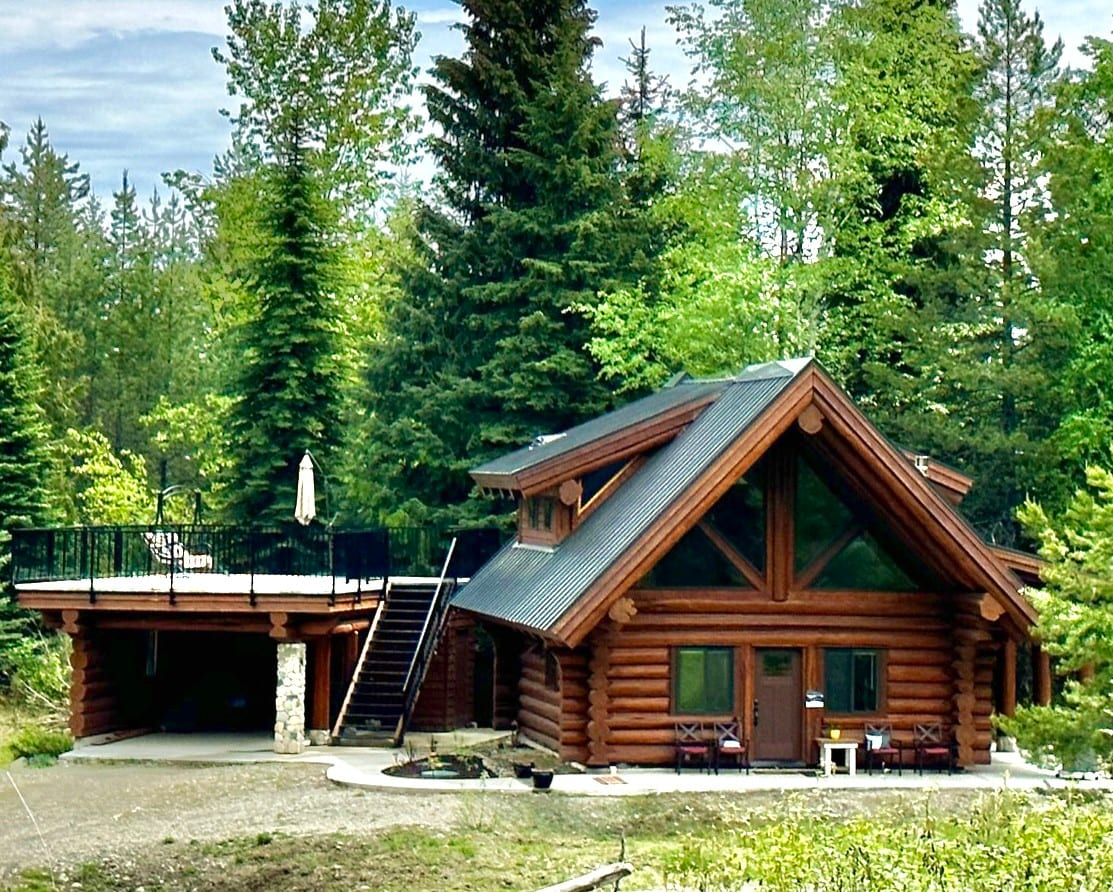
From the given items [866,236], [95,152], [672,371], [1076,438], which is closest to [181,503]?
[672,371]

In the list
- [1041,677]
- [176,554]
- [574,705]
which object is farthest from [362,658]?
[1041,677]

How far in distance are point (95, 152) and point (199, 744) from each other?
56928mm

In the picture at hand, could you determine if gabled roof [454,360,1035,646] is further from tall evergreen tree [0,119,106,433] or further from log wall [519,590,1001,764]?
tall evergreen tree [0,119,106,433]

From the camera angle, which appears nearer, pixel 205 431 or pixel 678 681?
pixel 678 681

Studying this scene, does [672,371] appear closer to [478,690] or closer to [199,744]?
[478,690]

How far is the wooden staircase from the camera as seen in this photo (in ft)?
87.1

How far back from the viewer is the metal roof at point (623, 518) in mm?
22953

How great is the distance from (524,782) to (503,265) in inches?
617

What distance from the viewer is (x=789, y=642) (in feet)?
78.0

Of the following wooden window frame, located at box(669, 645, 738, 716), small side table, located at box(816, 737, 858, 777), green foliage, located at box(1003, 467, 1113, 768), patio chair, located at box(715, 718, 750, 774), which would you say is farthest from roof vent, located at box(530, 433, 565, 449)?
green foliage, located at box(1003, 467, 1113, 768)

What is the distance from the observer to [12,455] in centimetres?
3503

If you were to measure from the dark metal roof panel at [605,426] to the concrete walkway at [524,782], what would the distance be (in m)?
4.39

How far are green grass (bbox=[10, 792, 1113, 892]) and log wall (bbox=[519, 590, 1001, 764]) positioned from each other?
2.53m

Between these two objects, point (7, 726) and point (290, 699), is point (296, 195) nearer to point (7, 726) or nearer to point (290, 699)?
point (7, 726)
